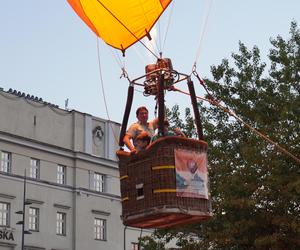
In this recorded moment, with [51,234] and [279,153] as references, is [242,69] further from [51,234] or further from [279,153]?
[51,234]

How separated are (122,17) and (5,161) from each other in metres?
31.1

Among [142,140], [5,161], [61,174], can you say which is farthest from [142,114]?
[61,174]

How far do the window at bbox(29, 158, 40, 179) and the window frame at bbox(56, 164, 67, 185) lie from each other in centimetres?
163

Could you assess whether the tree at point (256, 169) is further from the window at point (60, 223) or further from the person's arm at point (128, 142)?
the window at point (60, 223)

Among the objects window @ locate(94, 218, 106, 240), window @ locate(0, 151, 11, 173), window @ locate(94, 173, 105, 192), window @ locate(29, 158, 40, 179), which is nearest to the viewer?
window @ locate(0, 151, 11, 173)

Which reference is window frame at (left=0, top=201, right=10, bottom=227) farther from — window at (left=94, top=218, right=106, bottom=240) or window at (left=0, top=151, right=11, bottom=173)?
window at (left=94, top=218, right=106, bottom=240)

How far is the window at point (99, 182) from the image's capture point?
50.1 meters

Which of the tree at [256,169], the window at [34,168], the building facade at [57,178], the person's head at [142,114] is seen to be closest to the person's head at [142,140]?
the person's head at [142,114]

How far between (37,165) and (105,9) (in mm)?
32663

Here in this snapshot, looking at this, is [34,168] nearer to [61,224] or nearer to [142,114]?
[61,224]

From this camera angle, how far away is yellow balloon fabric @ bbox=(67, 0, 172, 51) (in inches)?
541

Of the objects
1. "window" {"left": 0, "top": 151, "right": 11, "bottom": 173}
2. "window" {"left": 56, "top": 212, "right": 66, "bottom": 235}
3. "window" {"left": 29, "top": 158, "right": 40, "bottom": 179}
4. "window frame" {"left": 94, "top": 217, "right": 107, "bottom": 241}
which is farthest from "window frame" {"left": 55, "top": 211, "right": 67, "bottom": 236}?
"window" {"left": 0, "top": 151, "right": 11, "bottom": 173}

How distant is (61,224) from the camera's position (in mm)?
46844

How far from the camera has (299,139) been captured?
24312 millimetres
